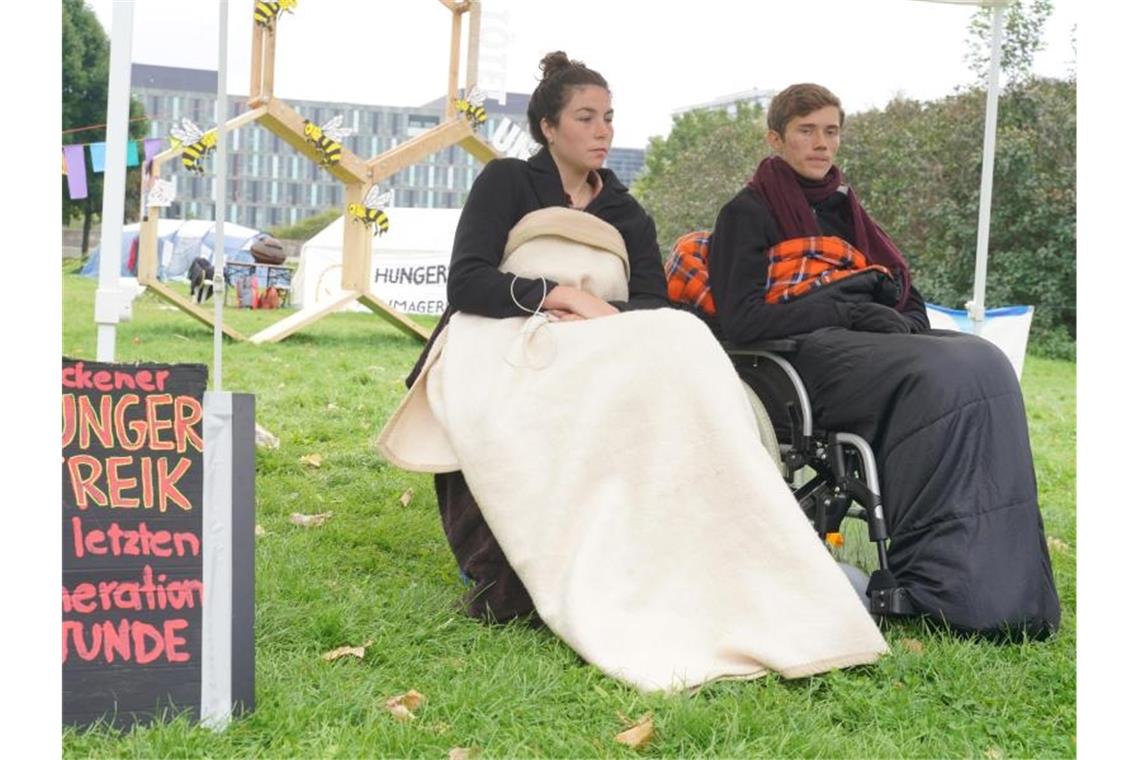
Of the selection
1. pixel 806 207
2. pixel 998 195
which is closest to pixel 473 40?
pixel 806 207

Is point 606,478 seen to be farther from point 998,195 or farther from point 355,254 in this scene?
point 998,195

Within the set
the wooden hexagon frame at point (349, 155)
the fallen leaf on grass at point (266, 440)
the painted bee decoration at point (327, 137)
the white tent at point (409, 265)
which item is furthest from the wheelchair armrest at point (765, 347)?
the white tent at point (409, 265)

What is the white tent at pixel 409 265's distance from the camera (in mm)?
15766

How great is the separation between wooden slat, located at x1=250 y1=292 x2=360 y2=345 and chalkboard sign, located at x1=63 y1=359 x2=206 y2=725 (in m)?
7.27

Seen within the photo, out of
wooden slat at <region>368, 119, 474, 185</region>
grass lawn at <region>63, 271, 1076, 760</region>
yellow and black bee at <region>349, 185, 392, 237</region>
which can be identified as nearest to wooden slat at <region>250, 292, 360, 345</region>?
yellow and black bee at <region>349, 185, 392, 237</region>

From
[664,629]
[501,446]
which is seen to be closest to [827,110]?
[501,446]

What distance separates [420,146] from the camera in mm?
8641

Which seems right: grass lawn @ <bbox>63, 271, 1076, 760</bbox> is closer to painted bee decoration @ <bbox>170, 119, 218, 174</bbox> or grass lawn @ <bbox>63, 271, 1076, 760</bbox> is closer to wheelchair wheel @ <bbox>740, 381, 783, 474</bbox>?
wheelchair wheel @ <bbox>740, 381, 783, 474</bbox>

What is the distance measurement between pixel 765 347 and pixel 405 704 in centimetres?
145

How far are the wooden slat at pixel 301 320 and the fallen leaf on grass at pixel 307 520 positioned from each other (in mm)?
5474

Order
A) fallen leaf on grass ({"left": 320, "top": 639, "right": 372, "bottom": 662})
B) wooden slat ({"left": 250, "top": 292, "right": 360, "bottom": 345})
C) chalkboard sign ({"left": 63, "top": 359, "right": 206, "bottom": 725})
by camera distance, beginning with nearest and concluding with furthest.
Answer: chalkboard sign ({"left": 63, "top": 359, "right": 206, "bottom": 725})
fallen leaf on grass ({"left": 320, "top": 639, "right": 372, "bottom": 662})
wooden slat ({"left": 250, "top": 292, "right": 360, "bottom": 345})

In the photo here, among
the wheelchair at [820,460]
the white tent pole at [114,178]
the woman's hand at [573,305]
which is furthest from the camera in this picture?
the woman's hand at [573,305]

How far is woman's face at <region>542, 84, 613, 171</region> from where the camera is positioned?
3.51 metres

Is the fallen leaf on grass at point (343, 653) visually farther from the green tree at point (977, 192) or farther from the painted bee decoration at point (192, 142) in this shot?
the green tree at point (977, 192)
